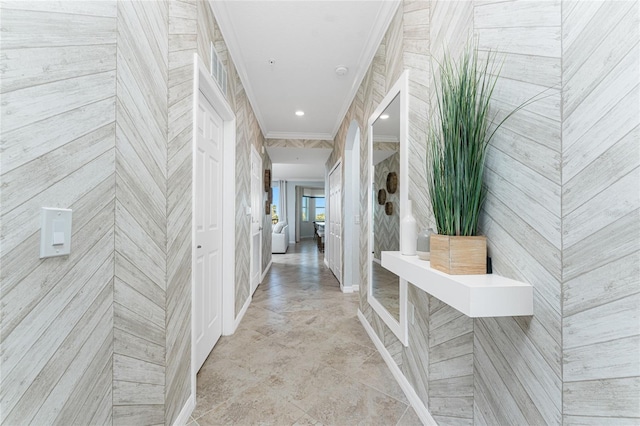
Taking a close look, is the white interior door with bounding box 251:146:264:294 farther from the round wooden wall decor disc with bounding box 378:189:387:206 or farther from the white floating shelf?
the white floating shelf

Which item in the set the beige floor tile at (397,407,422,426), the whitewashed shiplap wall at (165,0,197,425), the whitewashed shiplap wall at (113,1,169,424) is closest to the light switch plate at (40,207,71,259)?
the whitewashed shiplap wall at (113,1,169,424)

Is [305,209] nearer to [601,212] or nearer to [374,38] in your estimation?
[374,38]

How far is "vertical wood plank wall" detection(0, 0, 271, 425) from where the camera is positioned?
71 centimetres

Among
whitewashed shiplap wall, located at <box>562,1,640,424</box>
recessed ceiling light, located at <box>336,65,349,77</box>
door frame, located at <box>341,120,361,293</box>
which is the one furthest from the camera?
door frame, located at <box>341,120,361,293</box>

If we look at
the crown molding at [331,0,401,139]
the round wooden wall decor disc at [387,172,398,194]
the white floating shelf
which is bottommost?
the white floating shelf

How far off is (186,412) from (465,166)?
187 centimetres

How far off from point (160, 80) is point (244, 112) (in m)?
1.92

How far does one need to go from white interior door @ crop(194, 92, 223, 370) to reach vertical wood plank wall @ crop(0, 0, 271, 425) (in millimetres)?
441

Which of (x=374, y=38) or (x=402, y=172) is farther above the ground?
(x=374, y=38)

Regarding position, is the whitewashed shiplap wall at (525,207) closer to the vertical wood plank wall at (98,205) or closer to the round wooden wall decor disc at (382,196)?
the round wooden wall decor disc at (382,196)

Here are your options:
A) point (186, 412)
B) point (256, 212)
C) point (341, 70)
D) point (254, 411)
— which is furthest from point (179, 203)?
point (256, 212)

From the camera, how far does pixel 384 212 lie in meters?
2.35

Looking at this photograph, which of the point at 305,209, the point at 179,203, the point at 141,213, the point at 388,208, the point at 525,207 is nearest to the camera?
the point at 525,207

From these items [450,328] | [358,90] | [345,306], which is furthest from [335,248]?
[450,328]
